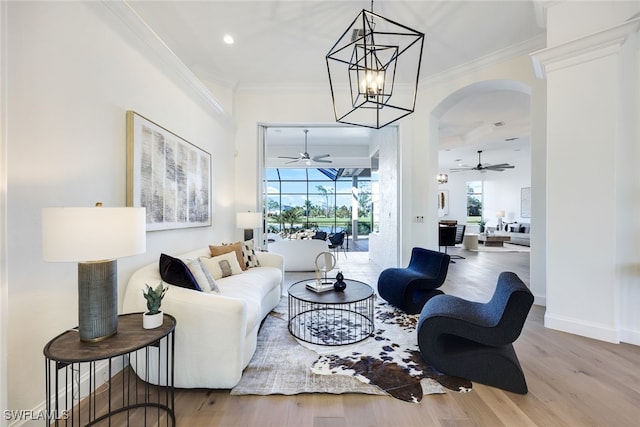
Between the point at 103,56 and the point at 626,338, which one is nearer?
the point at 103,56

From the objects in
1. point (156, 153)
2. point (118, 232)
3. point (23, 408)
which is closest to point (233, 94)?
point (156, 153)

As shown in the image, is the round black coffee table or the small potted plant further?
the round black coffee table

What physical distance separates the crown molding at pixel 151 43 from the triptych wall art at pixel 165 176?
0.70 metres

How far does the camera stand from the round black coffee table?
268cm

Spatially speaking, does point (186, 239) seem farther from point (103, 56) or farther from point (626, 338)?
point (626, 338)

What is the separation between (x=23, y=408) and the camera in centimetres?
158

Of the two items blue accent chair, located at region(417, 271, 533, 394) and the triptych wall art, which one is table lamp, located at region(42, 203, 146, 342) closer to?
the triptych wall art

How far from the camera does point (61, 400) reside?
1.77 metres

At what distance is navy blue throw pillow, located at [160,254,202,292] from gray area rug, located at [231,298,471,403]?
0.87 m

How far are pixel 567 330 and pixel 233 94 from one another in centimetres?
580

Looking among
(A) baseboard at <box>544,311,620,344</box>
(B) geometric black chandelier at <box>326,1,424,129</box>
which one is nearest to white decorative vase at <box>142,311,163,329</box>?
(B) geometric black chandelier at <box>326,1,424,129</box>

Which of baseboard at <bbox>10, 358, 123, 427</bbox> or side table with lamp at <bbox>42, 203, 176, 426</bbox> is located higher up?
side table with lamp at <bbox>42, 203, 176, 426</bbox>

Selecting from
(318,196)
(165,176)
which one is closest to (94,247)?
(165,176)

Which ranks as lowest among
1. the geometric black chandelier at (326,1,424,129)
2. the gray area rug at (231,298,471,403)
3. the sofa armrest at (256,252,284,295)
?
the gray area rug at (231,298,471,403)
